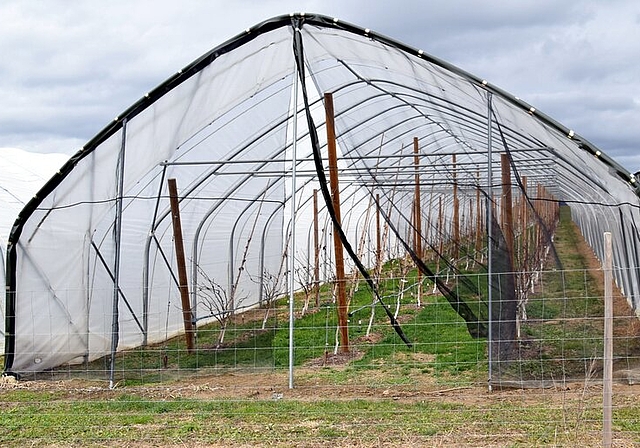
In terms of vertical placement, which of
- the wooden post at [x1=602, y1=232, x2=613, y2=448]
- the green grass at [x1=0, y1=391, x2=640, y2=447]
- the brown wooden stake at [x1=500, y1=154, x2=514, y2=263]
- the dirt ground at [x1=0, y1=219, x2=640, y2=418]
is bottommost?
the green grass at [x1=0, y1=391, x2=640, y2=447]

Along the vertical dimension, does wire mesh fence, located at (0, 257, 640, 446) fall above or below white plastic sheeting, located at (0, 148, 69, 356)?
below

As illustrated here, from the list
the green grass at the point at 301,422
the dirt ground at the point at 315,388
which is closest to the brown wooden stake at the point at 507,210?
the dirt ground at the point at 315,388

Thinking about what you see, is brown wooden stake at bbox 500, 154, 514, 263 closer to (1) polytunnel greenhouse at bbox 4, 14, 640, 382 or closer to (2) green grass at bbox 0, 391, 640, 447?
(1) polytunnel greenhouse at bbox 4, 14, 640, 382

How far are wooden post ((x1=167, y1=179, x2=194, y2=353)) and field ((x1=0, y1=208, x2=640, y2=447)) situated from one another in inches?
8.7

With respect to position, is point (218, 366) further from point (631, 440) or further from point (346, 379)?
point (631, 440)

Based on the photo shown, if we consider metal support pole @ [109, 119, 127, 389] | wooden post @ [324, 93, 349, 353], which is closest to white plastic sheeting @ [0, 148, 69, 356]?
metal support pole @ [109, 119, 127, 389]

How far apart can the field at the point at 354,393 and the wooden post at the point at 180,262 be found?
8.7 inches

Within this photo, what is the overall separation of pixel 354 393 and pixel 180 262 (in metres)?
3.07

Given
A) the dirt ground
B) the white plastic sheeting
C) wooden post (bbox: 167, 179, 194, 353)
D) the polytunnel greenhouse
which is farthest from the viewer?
the white plastic sheeting

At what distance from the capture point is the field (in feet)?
21.8

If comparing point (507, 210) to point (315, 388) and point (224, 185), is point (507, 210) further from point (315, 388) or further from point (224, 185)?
point (224, 185)

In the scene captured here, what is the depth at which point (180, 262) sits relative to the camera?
10.2 m

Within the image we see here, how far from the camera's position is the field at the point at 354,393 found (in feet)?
21.8

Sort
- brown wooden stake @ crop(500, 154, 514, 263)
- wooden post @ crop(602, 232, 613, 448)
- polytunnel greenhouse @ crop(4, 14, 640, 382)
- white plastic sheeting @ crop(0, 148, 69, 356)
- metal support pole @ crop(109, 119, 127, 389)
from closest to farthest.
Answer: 1. wooden post @ crop(602, 232, 613, 448)
2. brown wooden stake @ crop(500, 154, 514, 263)
3. polytunnel greenhouse @ crop(4, 14, 640, 382)
4. metal support pole @ crop(109, 119, 127, 389)
5. white plastic sheeting @ crop(0, 148, 69, 356)
